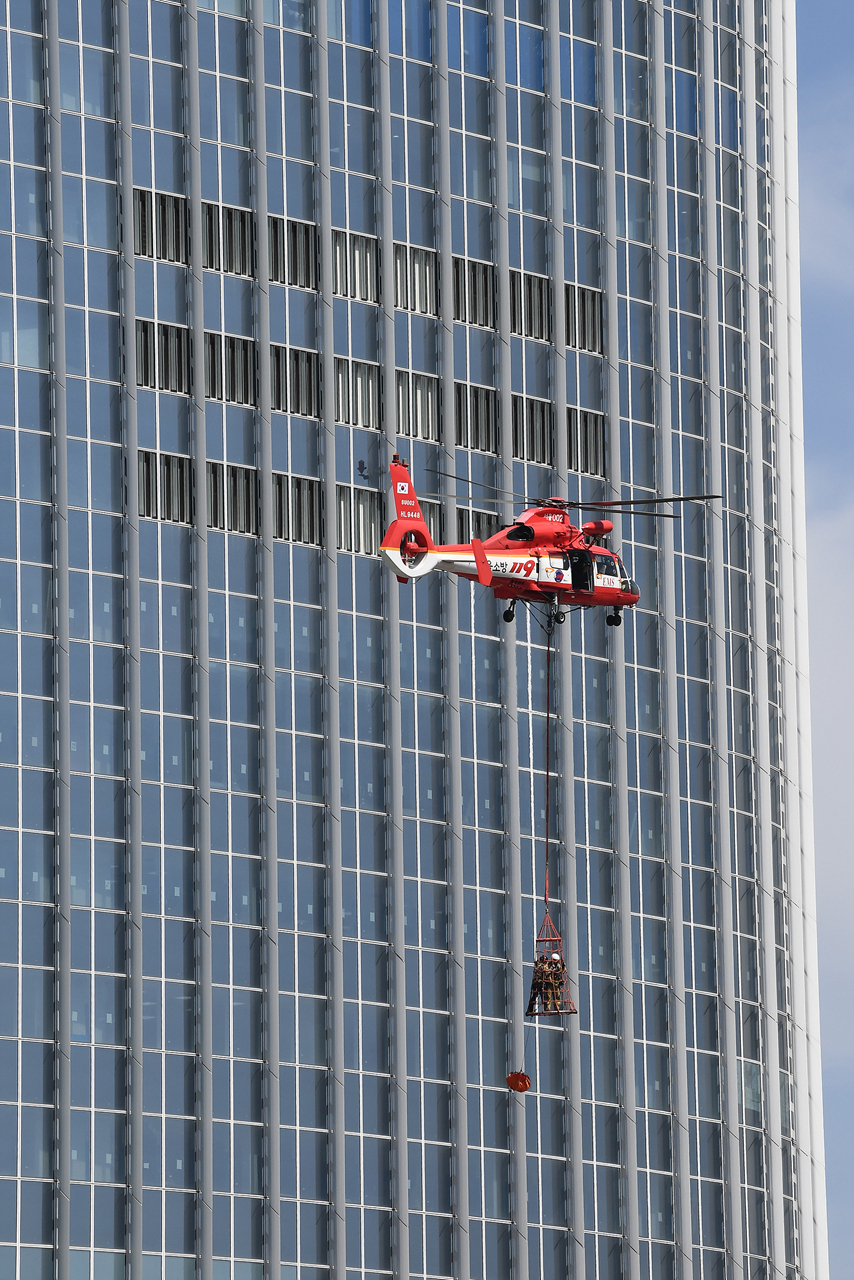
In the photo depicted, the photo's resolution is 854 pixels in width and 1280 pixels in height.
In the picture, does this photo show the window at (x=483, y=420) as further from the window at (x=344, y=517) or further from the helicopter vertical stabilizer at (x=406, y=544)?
the helicopter vertical stabilizer at (x=406, y=544)

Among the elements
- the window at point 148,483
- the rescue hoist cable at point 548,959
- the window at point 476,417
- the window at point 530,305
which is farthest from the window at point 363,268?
the rescue hoist cable at point 548,959

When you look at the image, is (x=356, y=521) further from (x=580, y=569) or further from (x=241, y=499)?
(x=580, y=569)

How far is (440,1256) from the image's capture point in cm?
12988

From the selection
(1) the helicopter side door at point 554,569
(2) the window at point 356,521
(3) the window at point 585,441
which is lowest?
(1) the helicopter side door at point 554,569

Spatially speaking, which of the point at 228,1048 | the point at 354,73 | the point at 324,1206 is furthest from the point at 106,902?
the point at 354,73

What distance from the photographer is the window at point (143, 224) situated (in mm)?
131000

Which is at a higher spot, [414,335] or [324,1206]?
[414,335]

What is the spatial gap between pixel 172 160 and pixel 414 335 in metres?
14.2

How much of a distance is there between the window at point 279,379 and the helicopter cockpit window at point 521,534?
117 feet

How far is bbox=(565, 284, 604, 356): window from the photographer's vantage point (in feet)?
472

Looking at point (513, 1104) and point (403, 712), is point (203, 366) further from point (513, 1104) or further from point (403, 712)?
point (513, 1104)

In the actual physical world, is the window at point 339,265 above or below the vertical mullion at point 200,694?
above

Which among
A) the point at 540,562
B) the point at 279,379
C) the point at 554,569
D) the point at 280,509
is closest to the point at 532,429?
the point at 279,379

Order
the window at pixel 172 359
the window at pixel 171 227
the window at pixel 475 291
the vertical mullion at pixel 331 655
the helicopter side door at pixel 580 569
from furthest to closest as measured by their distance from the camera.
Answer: the window at pixel 475 291 < the window at pixel 171 227 < the window at pixel 172 359 < the vertical mullion at pixel 331 655 < the helicopter side door at pixel 580 569
